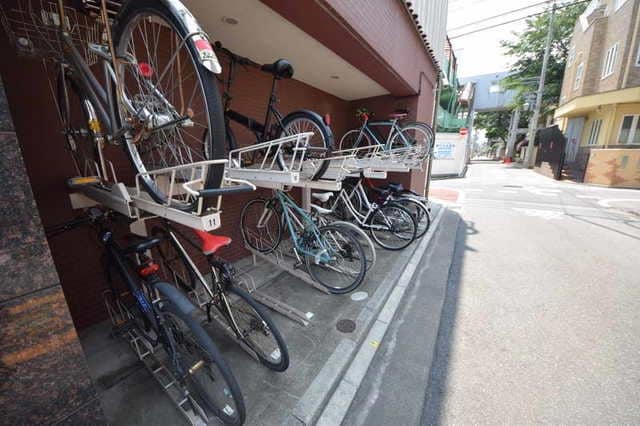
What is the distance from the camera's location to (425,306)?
9.73 ft

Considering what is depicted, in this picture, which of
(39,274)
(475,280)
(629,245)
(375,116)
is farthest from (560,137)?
(39,274)

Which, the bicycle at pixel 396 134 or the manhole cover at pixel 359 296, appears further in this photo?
the bicycle at pixel 396 134

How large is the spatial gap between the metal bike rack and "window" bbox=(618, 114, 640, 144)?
2033 cm

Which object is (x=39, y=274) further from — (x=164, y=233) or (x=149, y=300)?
(x=164, y=233)

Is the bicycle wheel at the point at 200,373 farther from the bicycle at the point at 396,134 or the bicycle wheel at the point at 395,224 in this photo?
the bicycle at the point at 396,134

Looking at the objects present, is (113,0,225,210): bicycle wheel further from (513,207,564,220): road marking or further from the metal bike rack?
(513,207,564,220): road marking

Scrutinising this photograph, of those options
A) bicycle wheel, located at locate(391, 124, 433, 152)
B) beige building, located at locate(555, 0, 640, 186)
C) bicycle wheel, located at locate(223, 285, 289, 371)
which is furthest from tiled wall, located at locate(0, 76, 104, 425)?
beige building, located at locate(555, 0, 640, 186)

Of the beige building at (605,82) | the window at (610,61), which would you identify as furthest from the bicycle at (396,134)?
the window at (610,61)

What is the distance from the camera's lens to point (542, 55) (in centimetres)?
1950

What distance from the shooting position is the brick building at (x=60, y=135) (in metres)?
0.92

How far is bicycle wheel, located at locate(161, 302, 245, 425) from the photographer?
4.83ft

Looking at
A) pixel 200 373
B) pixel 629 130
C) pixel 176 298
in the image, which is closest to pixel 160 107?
pixel 176 298

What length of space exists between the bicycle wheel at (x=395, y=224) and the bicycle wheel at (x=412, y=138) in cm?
118

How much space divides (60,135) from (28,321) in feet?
6.59
